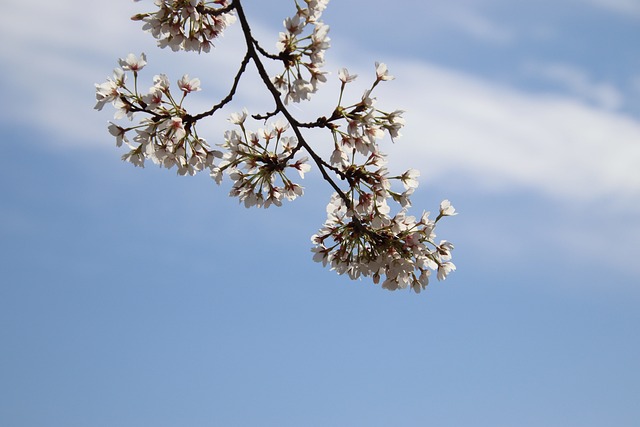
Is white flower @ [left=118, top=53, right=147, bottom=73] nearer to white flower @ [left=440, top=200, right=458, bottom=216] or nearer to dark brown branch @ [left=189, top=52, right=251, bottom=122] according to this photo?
dark brown branch @ [left=189, top=52, right=251, bottom=122]

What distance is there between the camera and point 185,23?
8.74 meters

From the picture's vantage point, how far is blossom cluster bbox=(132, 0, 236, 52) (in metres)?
8.45

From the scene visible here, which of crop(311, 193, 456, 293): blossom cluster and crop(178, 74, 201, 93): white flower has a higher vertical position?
crop(178, 74, 201, 93): white flower

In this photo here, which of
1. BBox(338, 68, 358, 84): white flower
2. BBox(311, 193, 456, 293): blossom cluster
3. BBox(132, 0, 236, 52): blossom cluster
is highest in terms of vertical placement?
BBox(132, 0, 236, 52): blossom cluster

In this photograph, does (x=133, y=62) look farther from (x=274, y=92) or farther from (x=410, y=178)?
(x=410, y=178)

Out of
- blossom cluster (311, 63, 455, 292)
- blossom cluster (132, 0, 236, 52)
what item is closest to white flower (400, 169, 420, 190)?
Result: blossom cluster (311, 63, 455, 292)

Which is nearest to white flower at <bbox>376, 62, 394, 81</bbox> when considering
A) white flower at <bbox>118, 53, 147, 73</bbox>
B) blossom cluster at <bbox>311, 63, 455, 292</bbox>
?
blossom cluster at <bbox>311, 63, 455, 292</bbox>

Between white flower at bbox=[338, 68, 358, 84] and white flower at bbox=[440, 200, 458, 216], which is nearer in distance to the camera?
white flower at bbox=[338, 68, 358, 84]

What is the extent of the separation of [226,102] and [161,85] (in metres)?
0.87

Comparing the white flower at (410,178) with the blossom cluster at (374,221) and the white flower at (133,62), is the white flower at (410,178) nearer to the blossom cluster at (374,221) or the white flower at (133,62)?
the blossom cluster at (374,221)

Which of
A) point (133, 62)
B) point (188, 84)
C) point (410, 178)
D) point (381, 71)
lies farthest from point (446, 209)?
point (133, 62)

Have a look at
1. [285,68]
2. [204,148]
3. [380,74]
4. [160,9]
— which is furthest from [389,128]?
[160,9]

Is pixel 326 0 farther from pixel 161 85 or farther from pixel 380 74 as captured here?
pixel 161 85

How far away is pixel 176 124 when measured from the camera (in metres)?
8.26
